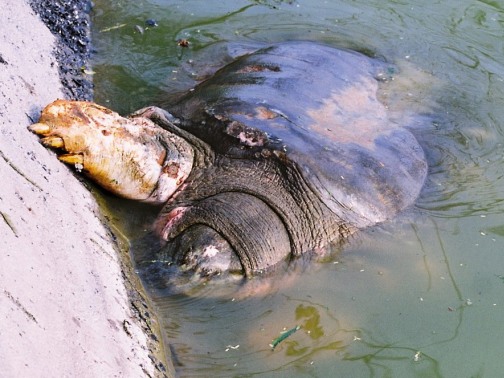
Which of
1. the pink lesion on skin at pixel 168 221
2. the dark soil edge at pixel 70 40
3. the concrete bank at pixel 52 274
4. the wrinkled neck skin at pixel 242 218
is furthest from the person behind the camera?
the dark soil edge at pixel 70 40

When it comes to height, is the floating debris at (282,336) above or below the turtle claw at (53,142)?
below

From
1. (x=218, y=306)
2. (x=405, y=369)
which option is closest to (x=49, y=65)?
(x=218, y=306)

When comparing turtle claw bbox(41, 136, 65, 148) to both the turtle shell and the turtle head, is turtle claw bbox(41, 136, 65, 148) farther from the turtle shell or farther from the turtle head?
the turtle shell

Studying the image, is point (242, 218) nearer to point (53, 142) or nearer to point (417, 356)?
point (53, 142)

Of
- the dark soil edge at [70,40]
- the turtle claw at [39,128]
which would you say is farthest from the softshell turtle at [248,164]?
the dark soil edge at [70,40]

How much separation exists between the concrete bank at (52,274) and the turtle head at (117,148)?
137mm

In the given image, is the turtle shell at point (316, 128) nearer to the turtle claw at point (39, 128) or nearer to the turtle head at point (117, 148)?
the turtle head at point (117, 148)

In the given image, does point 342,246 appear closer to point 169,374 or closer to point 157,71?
point 169,374

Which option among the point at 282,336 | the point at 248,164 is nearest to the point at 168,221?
the point at 248,164

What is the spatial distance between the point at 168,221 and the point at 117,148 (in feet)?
1.70

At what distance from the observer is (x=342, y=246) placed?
4293mm

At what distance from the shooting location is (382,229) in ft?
14.5

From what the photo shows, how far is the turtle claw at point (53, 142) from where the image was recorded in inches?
146

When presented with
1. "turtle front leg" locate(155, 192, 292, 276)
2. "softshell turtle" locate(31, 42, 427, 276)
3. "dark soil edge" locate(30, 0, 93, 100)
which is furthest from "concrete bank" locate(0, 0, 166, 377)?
"dark soil edge" locate(30, 0, 93, 100)
